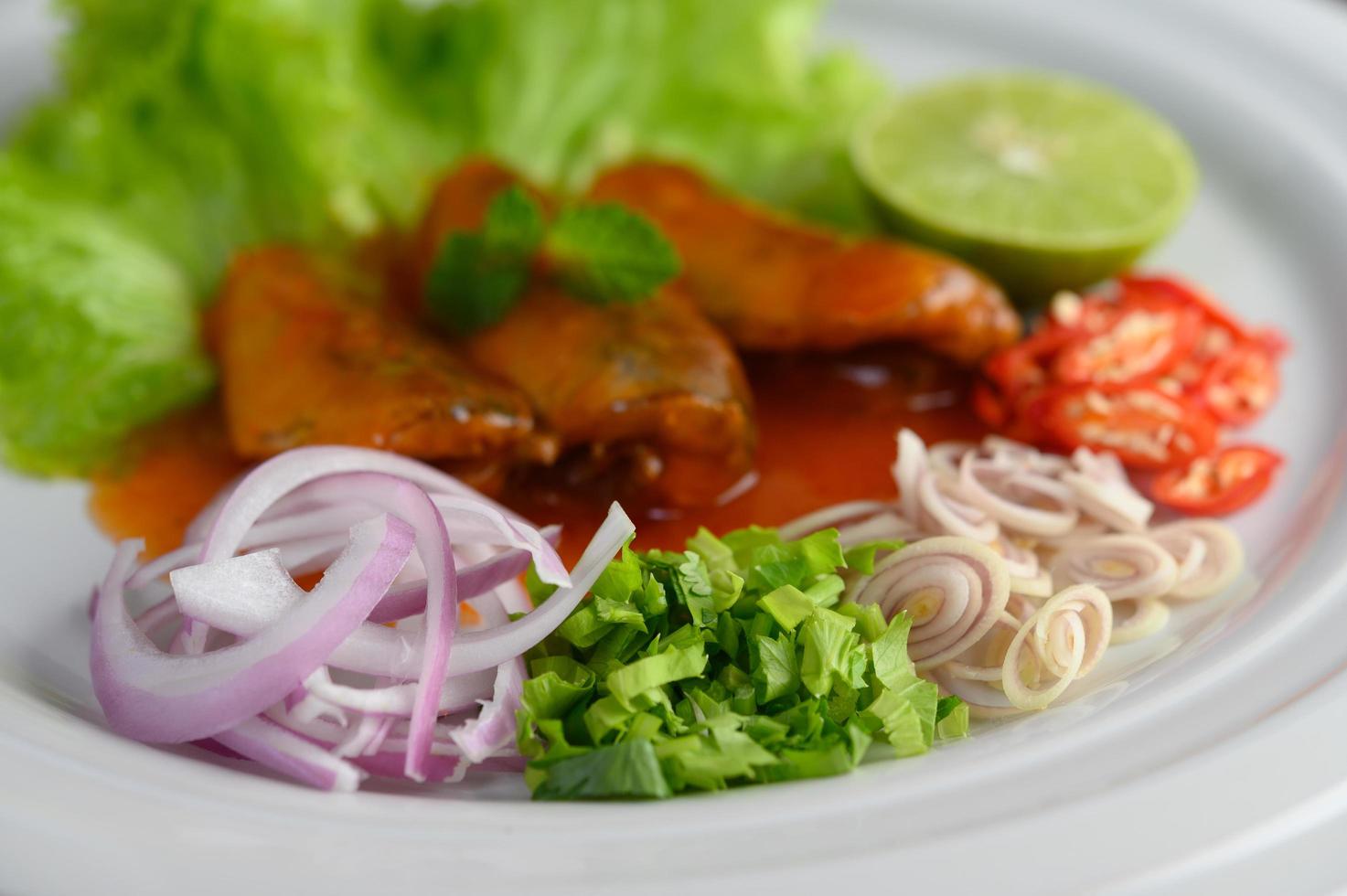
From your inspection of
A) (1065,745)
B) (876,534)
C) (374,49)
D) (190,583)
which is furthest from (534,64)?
(1065,745)

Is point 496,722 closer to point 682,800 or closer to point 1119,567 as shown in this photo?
point 682,800

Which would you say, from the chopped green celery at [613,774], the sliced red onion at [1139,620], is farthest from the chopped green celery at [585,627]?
the sliced red onion at [1139,620]

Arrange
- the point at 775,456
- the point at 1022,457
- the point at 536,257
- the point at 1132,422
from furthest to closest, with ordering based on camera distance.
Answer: the point at 536,257, the point at 775,456, the point at 1132,422, the point at 1022,457

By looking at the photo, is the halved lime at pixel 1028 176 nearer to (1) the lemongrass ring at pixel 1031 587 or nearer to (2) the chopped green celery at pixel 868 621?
(1) the lemongrass ring at pixel 1031 587

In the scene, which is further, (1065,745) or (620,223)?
(620,223)

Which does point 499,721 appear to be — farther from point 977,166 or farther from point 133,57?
point 133,57

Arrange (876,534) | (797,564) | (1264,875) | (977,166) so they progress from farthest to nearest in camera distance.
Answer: (977,166) → (876,534) → (797,564) → (1264,875)

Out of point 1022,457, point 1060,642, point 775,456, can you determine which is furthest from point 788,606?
point 775,456
